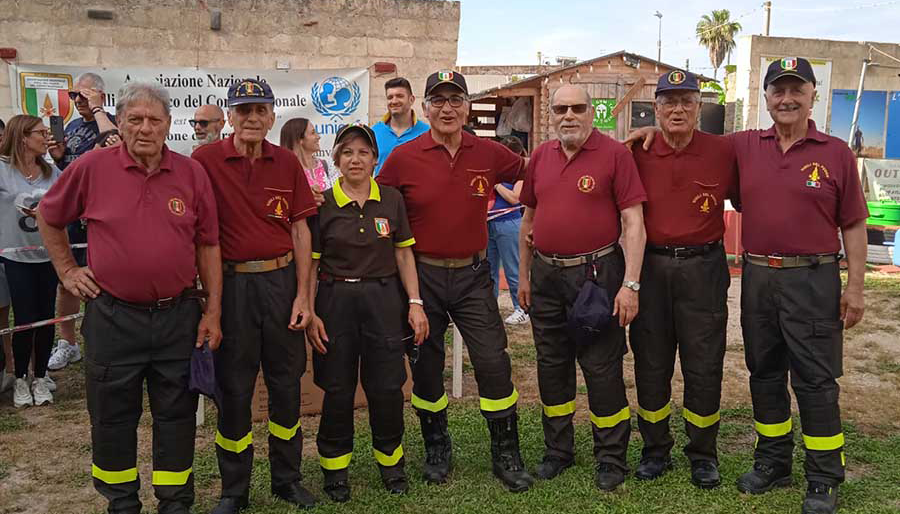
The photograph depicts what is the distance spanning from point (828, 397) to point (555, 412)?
1.45 metres

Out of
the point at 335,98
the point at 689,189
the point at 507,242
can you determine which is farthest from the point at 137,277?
the point at 335,98

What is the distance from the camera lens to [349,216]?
393 centimetres

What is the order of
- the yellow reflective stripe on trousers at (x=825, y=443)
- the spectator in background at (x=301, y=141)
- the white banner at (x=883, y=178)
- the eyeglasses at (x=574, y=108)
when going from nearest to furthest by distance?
the yellow reflective stripe on trousers at (x=825, y=443) → the eyeglasses at (x=574, y=108) → the spectator in background at (x=301, y=141) → the white banner at (x=883, y=178)

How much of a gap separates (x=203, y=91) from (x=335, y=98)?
154 cm

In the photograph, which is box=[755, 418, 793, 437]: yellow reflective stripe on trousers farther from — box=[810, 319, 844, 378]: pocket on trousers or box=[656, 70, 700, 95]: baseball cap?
box=[656, 70, 700, 95]: baseball cap

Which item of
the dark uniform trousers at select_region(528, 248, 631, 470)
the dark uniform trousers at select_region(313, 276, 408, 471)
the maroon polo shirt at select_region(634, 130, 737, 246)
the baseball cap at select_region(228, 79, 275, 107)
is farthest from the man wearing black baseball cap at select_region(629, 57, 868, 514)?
the baseball cap at select_region(228, 79, 275, 107)

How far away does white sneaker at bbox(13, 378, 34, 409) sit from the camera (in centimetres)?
566

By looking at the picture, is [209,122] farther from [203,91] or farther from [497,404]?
[203,91]

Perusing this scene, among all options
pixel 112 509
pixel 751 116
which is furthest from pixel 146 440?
pixel 751 116

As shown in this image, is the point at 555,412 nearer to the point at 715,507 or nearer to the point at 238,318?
the point at 715,507

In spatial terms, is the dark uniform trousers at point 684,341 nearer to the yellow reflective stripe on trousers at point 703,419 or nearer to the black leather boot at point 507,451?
the yellow reflective stripe on trousers at point 703,419

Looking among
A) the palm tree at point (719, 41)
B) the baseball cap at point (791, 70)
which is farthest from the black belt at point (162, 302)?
the palm tree at point (719, 41)

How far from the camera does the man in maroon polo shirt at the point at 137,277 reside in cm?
331

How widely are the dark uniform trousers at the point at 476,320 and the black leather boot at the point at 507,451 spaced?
6 cm
